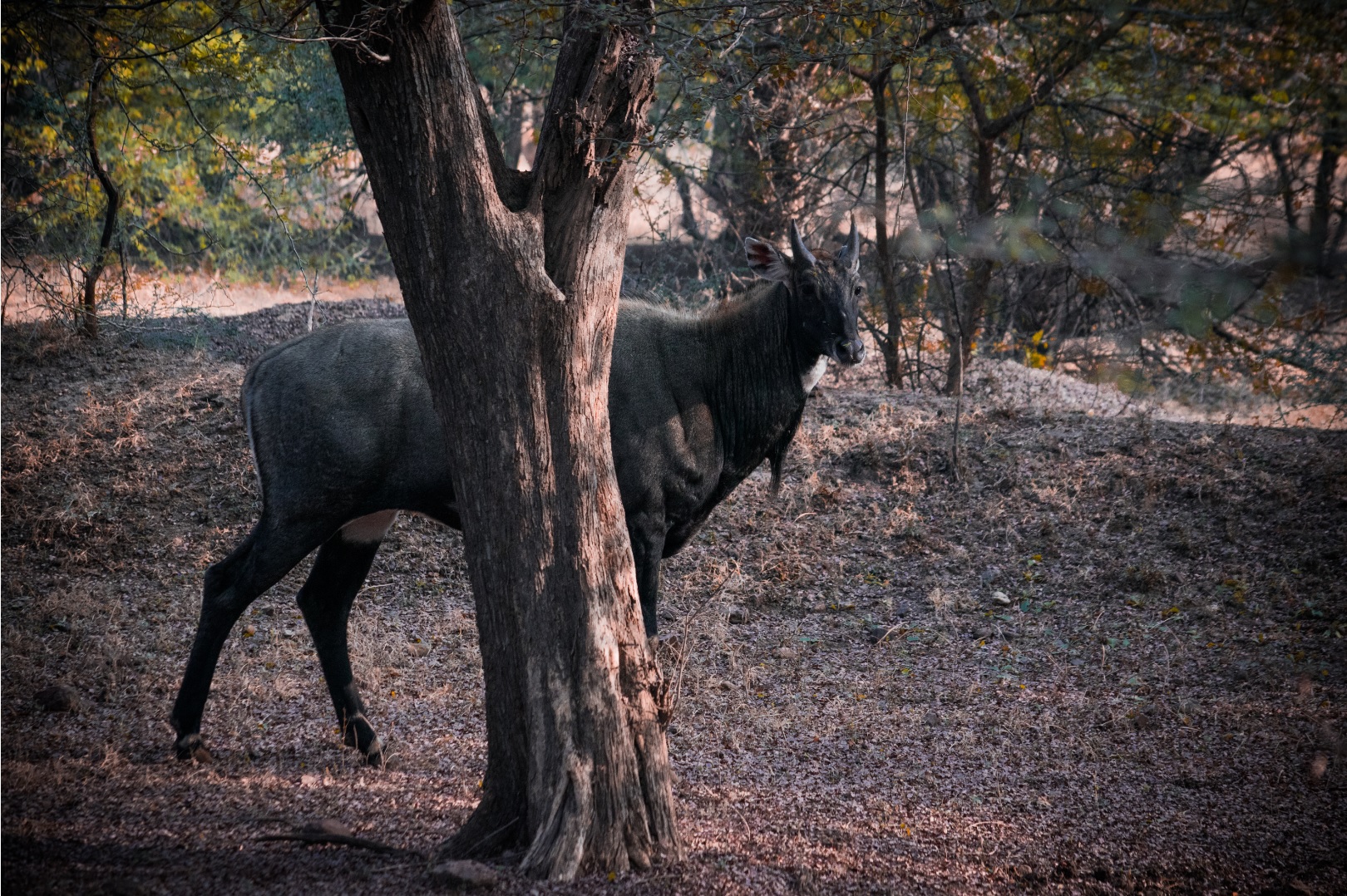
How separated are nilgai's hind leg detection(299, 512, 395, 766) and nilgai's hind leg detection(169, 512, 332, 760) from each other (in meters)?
0.40

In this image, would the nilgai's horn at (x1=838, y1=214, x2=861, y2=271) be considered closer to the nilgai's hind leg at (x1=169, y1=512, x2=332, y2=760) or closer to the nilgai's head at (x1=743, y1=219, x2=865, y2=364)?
the nilgai's head at (x1=743, y1=219, x2=865, y2=364)

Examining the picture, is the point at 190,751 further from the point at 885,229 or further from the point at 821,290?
the point at 885,229

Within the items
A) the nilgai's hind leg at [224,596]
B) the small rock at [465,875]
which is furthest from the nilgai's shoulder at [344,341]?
the small rock at [465,875]

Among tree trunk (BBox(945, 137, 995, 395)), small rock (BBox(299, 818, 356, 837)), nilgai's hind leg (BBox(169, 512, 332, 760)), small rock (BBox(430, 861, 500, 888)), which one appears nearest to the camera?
small rock (BBox(430, 861, 500, 888))

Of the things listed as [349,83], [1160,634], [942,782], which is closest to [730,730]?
[942,782]

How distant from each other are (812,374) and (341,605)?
135 inches

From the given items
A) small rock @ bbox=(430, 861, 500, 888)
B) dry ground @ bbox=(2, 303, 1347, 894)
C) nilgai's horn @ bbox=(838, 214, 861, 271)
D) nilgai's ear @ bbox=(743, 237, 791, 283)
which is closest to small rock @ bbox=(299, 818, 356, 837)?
dry ground @ bbox=(2, 303, 1347, 894)

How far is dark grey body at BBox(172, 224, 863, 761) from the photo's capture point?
208 inches

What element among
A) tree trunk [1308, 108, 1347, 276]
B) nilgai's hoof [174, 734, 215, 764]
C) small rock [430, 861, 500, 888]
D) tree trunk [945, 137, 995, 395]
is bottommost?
nilgai's hoof [174, 734, 215, 764]

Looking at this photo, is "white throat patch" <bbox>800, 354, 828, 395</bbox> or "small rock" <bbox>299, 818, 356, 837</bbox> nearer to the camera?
"small rock" <bbox>299, 818, 356, 837</bbox>

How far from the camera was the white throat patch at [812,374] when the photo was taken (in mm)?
6793

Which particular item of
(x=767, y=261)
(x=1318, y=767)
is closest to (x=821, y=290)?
(x=767, y=261)

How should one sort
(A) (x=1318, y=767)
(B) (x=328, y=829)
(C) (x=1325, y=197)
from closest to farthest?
(C) (x=1325, y=197) < (B) (x=328, y=829) < (A) (x=1318, y=767)

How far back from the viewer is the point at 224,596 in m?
5.21
